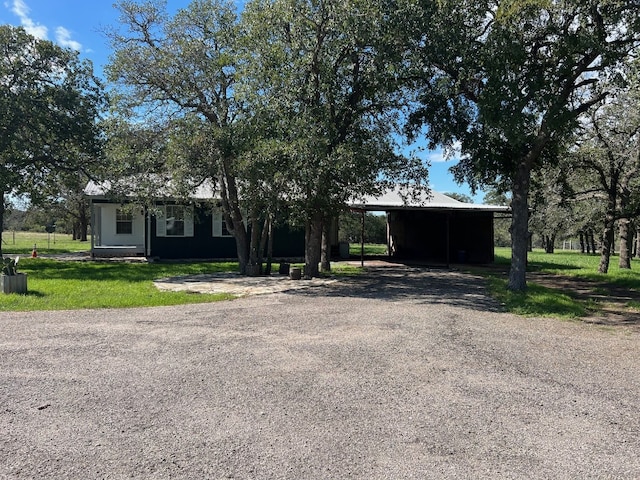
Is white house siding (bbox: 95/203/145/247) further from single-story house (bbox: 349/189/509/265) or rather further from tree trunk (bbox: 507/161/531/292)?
tree trunk (bbox: 507/161/531/292)

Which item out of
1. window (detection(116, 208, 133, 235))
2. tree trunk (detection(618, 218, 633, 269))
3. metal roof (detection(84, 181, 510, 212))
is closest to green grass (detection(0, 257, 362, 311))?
metal roof (detection(84, 181, 510, 212))

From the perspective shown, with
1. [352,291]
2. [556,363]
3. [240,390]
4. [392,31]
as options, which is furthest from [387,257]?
[240,390]

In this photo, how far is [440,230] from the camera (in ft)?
76.1

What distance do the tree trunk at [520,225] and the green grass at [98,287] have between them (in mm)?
6300

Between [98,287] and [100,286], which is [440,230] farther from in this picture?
[98,287]

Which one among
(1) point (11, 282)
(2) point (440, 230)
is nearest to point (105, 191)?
(1) point (11, 282)

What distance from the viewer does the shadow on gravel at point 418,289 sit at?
9730 mm

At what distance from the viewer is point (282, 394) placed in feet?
13.1

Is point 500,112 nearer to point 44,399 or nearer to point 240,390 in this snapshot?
point 240,390

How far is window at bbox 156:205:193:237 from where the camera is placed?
19.1 m

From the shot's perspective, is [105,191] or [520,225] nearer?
[520,225]

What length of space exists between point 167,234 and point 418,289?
1135cm

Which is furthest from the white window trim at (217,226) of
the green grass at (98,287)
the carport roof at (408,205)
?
the carport roof at (408,205)

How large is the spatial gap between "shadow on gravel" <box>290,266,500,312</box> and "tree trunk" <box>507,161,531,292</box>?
81cm
